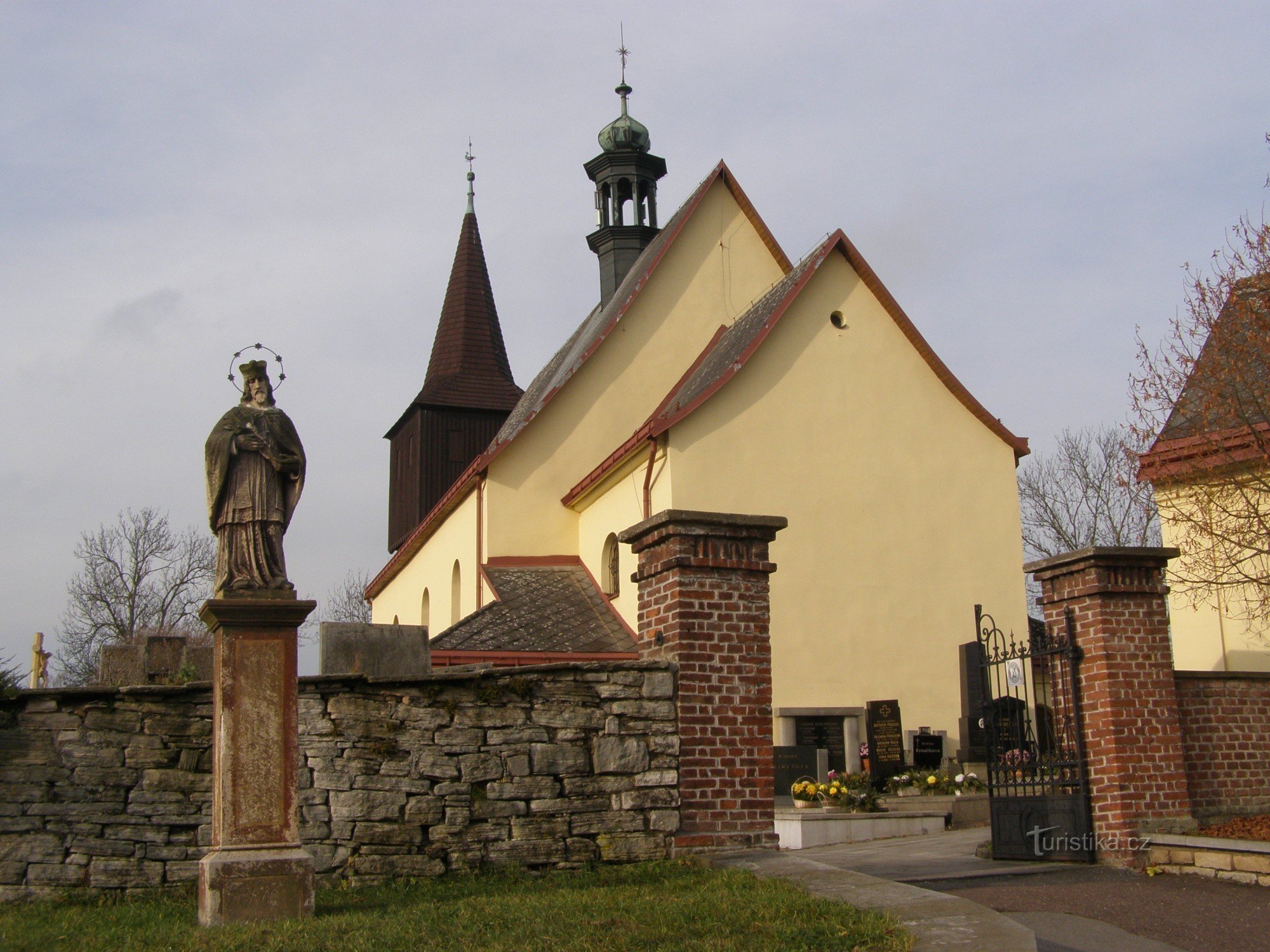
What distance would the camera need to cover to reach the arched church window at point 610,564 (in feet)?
62.5

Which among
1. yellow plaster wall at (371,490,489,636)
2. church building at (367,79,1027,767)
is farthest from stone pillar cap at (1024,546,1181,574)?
yellow plaster wall at (371,490,489,636)

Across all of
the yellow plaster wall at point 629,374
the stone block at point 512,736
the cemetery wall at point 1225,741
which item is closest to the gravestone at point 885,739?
the cemetery wall at point 1225,741

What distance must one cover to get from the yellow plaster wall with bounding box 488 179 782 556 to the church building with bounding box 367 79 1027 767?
3 centimetres

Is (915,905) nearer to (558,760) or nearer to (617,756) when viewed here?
(617,756)

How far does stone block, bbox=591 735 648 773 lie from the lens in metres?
8.37

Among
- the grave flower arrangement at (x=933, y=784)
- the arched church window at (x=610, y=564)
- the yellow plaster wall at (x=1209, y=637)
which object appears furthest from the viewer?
the arched church window at (x=610, y=564)

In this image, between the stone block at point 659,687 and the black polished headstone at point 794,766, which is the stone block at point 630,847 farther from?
the black polished headstone at point 794,766

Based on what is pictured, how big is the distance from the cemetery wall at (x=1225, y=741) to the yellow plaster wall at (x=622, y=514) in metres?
8.28

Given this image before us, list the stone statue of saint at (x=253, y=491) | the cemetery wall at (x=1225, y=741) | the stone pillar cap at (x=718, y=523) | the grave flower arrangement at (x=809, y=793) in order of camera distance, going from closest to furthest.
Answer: the stone statue of saint at (x=253, y=491)
the stone pillar cap at (x=718, y=523)
the cemetery wall at (x=1225, y=741)
the grave flower arrangement at (x=809, y=793)

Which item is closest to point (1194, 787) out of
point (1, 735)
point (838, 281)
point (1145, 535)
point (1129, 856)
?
point (1129, 856)

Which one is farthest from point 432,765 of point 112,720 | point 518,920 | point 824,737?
point 824,737

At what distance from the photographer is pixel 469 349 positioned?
3009 cm

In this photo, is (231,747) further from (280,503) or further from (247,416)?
(247,416)

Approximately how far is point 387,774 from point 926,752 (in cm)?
1008
